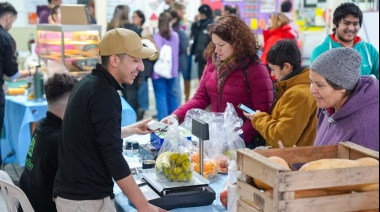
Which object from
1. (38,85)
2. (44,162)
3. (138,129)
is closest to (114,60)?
(44,162)

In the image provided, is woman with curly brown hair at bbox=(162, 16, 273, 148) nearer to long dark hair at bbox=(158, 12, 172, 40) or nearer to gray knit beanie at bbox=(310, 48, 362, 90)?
gray knit beanie at bbox=(310, 48, 362, 90)

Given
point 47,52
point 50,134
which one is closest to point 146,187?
point 50,134

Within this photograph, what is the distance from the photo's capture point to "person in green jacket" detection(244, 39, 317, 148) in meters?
2.83

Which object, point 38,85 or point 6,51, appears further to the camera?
point 38,85

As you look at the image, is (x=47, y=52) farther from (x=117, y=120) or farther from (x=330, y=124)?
(x=330, y=124)

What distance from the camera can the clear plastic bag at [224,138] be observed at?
2939 mm

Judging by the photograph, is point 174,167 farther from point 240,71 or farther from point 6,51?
point 6,51

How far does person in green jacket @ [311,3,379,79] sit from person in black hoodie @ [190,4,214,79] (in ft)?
12.0

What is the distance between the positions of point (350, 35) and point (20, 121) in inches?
125

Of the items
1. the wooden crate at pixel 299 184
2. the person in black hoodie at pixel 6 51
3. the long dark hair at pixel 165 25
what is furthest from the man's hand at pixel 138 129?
the long dark hair at pixel 165 25

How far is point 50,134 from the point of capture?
2650 mm

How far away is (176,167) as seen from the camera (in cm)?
247

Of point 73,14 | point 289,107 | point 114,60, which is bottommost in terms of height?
point 289,107

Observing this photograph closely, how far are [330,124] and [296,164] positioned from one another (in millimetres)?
449
